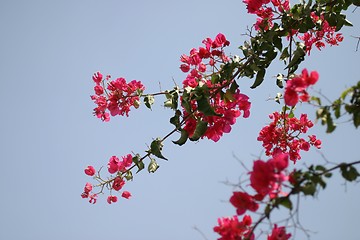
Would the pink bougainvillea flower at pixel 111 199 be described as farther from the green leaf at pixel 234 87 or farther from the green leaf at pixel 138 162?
the green leaf at pixel 234 87

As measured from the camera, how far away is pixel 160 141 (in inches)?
100

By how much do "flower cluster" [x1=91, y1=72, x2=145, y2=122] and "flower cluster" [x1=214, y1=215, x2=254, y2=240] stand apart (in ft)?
4.24

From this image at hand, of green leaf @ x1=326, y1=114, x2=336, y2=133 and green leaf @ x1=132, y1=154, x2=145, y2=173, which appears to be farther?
green leaf @ x1=132, y1=154, x2=145, y2=173

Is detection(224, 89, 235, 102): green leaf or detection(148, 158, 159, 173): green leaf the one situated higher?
detection(224, 89, 235, 102): green leaf

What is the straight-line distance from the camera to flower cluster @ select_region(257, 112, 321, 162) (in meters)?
2.92

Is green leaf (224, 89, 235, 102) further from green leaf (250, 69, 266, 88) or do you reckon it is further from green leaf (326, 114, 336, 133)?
green leaf (326, 114, 336, 133)

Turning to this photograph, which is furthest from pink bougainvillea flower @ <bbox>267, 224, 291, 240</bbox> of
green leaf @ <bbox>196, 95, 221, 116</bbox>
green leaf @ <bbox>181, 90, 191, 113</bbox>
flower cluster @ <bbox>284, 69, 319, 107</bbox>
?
green leaf @ <bbox>181, 90, 191, 113</bbox>

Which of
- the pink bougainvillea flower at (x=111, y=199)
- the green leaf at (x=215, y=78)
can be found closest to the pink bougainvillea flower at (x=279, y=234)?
the green leaf at (x=215, y=78)

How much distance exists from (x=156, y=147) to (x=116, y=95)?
16.1 inches

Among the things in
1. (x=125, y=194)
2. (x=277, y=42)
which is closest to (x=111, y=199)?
(x=125, y=194)

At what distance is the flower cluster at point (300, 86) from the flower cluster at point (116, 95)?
1.25 m

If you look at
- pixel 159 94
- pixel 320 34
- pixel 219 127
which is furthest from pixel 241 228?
pixel 320 34

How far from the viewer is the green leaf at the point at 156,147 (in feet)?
8.27

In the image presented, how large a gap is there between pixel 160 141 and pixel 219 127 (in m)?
0.34
